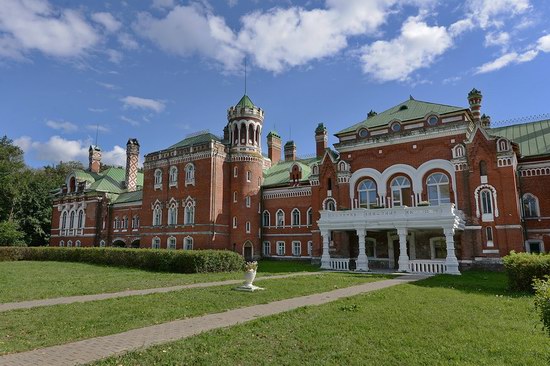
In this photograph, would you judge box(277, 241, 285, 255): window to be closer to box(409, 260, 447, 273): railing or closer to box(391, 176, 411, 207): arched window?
box(391, 176, 411, 207): arched window

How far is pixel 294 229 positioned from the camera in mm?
38812

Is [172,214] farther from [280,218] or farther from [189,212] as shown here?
[280,218]

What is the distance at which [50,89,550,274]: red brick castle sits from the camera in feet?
86.1

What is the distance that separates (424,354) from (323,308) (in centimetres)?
454

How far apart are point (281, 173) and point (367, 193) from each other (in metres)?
13.5

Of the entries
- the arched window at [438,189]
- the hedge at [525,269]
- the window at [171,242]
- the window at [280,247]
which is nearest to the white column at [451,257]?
the arched window at [438,189]

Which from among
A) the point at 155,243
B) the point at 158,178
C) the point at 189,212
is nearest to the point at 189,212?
the point at 189,212

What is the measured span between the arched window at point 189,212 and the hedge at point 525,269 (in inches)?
1219

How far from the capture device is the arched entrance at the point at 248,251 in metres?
39.7

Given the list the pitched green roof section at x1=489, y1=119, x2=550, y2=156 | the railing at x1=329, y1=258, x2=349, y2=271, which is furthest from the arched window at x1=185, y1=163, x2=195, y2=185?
the pitched green roof section at x1=489, y1=119, x2=550, y2=156

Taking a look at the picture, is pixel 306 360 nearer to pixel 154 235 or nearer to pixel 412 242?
pixel 412 242

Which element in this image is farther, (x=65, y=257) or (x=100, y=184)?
(x=100, y=184)

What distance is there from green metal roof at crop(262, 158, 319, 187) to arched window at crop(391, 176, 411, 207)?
11022 mm

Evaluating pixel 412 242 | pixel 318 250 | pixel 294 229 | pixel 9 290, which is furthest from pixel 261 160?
pixel 9 290
